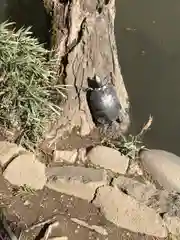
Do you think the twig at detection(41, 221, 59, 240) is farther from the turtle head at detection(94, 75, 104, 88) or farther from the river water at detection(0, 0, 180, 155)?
the river water at detection(0, 0, 180, 155)

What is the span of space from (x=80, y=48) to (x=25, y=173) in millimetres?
834

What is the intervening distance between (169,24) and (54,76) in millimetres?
1722

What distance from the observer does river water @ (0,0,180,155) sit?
3863 millimetres

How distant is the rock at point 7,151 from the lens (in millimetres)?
3115

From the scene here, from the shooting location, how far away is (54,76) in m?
3.40

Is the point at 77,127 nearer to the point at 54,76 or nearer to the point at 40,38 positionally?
the point at 54,76

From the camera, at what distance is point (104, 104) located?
3.47m

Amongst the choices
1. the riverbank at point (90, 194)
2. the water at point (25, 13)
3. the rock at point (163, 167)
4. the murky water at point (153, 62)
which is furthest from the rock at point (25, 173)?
the water at point (25, 13)

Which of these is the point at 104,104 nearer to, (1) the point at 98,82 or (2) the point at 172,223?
(1) the point at 98,82

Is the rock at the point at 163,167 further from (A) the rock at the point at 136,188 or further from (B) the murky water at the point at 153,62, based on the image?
(B) the murky water at the point at 153,62

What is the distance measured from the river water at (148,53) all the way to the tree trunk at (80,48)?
0.31 metres

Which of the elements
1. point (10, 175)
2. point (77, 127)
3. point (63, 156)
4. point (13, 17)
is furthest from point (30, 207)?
point (13, 17)

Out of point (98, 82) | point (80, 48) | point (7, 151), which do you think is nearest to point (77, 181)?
point (7, 151)

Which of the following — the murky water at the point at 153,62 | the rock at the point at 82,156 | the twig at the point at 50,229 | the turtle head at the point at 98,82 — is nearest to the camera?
the twig at the point at 50,229
